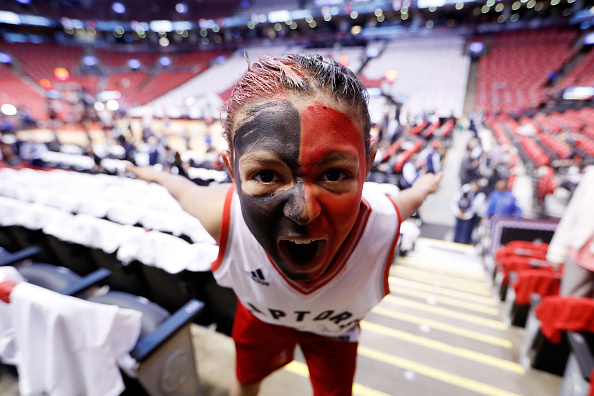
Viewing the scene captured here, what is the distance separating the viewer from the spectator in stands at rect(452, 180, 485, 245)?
15.5 feet

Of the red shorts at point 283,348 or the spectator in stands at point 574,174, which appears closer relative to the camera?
the red shorts at point 283,348

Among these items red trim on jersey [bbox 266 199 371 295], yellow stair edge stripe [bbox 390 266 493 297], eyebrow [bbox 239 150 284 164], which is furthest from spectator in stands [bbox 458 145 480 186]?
eyebrow [bbox 239 150 284 164]

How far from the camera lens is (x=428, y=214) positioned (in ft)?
20.7

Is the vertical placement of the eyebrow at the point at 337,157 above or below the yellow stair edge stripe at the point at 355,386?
above

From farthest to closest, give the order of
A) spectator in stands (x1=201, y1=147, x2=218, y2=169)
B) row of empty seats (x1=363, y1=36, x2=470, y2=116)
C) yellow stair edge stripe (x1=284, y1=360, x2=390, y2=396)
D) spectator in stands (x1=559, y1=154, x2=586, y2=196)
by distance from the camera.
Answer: row of empty seats (x1=363, y1=36, x2=470, y2=116), spectator in stands (x1=201, y1=147, x2=218, y2=169), spectator in stands (x1=559, y1=154, x2=586, y2=196), yellow stair edge stripe (x1=284, y1=360, x2=390, y2=396)

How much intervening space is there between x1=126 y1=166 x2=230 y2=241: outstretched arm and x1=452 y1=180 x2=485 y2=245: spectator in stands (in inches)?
189

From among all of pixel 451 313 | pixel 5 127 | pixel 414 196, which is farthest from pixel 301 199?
pixel 5 127

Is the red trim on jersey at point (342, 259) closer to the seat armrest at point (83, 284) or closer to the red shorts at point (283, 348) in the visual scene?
the red shorts at point (283, 348)

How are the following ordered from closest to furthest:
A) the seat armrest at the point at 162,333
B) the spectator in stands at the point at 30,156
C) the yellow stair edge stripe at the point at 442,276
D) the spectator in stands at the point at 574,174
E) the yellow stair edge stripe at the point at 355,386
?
the seat armrest at the point at 162,333
the yellow stair edge stripe at the point at 355,386
the yellow stair edge stripe at the point at 442,276
the spectator in stands at the point at 574,174
the spectator in stands at the point at 30,156

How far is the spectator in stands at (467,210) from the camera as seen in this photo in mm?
4723

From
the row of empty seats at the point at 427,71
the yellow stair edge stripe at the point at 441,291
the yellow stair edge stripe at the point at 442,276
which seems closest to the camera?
the yellow stair edge stripe at the point at 441,291

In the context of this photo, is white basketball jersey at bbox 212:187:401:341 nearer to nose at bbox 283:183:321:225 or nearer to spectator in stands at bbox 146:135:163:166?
nose at bbox 283:183:321:225

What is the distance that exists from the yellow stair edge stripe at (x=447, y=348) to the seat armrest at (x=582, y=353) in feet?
1.87

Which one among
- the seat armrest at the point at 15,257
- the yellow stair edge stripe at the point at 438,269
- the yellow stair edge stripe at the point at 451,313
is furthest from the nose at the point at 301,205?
the yellow stair edge stripe at the point at 438,269
